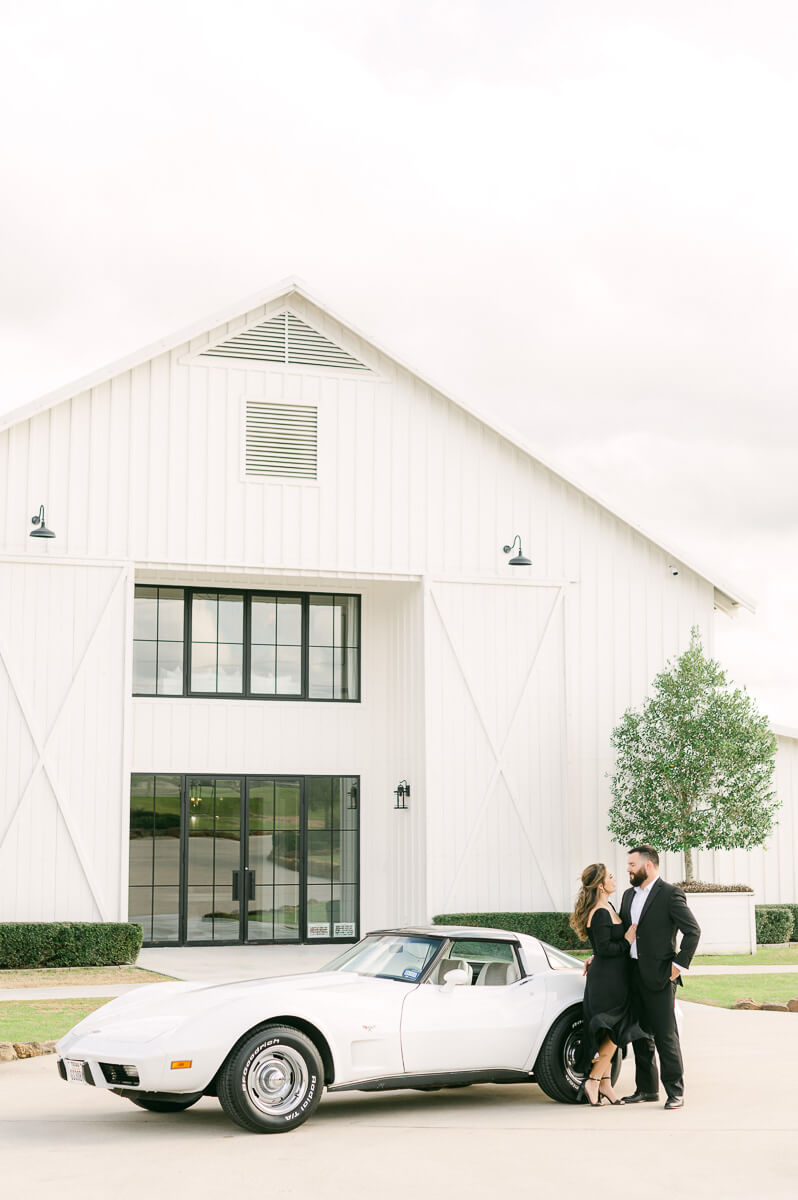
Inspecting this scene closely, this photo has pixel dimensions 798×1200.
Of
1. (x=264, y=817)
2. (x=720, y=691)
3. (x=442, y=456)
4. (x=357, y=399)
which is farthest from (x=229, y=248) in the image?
(x=720, y=691)

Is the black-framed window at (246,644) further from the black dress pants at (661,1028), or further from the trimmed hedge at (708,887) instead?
the black dress pants at (661,1028)

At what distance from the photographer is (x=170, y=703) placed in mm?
19578

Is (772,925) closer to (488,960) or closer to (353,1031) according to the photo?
(488,960)

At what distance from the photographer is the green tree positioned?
18.4 metres

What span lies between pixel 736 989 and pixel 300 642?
858cm

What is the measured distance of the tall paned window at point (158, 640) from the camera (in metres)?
19.6

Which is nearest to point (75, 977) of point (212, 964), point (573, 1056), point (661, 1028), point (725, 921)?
point (212, 964)

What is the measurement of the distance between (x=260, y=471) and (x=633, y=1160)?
1342cm

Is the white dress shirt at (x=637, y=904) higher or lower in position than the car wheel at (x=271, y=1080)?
higher

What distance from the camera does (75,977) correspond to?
16.1 meters

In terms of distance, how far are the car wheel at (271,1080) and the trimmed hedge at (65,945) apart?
→ 32.9 feet

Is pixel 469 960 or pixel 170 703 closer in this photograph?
pixel 469 960

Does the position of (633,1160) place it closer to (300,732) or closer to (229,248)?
(300,732)

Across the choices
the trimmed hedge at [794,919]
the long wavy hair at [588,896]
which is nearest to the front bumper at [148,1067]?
the long wavy hair at [588,896]
